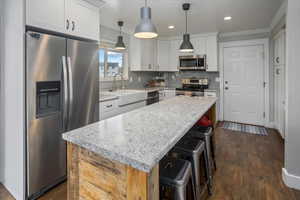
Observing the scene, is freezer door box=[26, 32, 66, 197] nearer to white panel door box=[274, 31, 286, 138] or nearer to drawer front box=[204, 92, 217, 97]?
drawer front box=[204, 92, 217, 97]

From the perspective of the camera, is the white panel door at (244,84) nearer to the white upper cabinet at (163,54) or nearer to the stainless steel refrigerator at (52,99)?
the white upper cabinet at (163,54)

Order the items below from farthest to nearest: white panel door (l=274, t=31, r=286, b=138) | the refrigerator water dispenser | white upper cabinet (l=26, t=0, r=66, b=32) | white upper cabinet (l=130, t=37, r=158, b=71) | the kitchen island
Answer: white upper cabinet (l=130, t=37, r=158, b=71) < white panel door (l=274, t=31, r=286, b=138) < the refrigerator water dispenser < white upper cabinet (l=26, t=0, r=66, b=32) < the kitchen island

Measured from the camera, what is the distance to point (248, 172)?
2.48m

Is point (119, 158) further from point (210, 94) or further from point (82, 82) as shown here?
point (210, 94)

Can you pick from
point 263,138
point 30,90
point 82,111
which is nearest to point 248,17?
point 263,138

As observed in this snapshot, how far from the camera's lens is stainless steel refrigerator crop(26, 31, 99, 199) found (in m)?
1.84

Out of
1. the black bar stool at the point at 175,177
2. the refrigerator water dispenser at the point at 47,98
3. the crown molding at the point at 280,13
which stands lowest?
the black bar stool at the point at 175,177

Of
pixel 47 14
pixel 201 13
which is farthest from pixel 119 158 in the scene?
pixel 201 13

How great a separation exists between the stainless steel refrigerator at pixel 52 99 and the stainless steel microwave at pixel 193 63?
10.7 ft

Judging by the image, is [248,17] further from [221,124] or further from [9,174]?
[9,174]

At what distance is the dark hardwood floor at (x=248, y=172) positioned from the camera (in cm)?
202

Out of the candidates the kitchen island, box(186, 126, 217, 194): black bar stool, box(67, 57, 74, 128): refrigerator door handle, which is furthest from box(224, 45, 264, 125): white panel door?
box(67, 57, 74, 128): refrigerator door handle

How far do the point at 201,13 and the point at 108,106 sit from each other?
7.81ft

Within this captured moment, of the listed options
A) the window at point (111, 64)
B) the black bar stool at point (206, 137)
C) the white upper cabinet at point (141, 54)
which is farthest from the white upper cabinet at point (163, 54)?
the black bar stool at point (206, 137)
